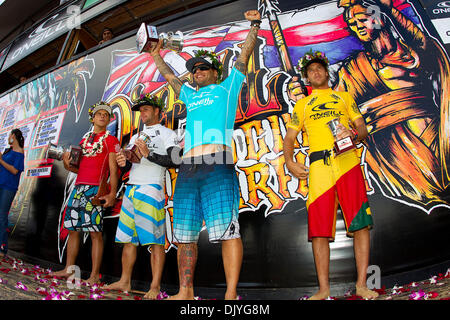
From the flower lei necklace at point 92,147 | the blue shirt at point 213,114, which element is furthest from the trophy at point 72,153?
the blue shirt at point 213,114

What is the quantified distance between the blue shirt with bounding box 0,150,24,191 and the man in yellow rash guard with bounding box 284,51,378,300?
4.27m

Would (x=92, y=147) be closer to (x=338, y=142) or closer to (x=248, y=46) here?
(x=248, y=46)

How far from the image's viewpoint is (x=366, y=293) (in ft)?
7.31

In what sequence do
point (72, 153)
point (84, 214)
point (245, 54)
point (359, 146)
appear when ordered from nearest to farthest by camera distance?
point (245, 54), point (359, 146), point (84, 214), point (72, 153)

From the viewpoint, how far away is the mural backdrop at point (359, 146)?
277 centimetres

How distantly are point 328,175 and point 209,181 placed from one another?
1.05 metres

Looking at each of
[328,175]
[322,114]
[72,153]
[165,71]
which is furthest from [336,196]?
[72,153]

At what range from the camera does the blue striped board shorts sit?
10.0ft

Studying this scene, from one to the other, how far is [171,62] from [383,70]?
2942 mm

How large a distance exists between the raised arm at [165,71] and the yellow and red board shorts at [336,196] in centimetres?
172

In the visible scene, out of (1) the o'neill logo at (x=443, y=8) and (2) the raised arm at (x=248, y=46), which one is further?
(1) the o'neill logo at (x=443, y=8)

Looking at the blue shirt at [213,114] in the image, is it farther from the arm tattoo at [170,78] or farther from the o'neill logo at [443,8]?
the o'neill logo at [443,8]

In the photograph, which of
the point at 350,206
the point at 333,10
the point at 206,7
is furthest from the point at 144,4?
the point at 350,206

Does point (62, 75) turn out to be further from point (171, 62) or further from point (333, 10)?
point (333, 10)
